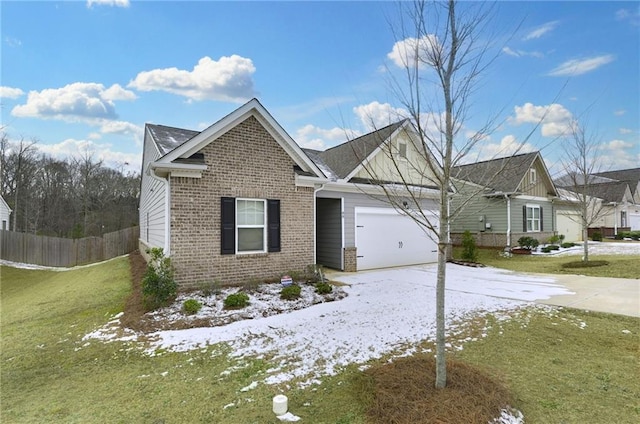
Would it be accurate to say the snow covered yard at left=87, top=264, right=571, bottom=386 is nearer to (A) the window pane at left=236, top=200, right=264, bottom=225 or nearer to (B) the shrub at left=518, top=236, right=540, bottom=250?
(A) the window pane at left=236, top=200, right=264, bottom=225

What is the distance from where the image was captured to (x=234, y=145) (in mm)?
8805

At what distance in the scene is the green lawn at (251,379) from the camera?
3254 millimetres

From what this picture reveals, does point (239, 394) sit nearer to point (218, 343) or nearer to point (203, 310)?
point (218, 343)

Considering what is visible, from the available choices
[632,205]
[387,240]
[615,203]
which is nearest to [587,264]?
[387,240]

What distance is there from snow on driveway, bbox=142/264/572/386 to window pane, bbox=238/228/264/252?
284cm

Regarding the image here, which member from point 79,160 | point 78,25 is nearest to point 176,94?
point 78,25

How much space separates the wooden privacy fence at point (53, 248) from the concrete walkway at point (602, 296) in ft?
69.5

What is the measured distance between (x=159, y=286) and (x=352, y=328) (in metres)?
4.29

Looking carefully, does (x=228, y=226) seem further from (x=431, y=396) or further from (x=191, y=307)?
(x=431, y=396)

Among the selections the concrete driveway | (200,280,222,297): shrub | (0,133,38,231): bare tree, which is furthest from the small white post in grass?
(0,133,38,231): bare tree

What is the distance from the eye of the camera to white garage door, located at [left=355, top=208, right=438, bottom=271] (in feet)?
40.3

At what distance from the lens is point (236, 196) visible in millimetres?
8766

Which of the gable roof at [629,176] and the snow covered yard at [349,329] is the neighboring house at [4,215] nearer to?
the snow covered yard at [349,329]

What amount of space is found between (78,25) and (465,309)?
14.3 metres
